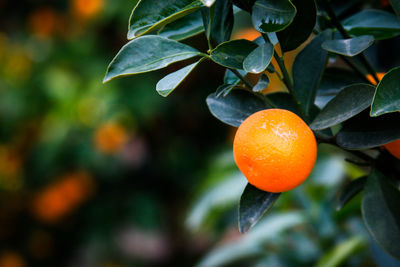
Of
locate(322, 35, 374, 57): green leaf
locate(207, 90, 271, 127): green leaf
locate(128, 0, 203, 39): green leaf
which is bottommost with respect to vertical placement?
locate(207, 90, 271, 127): green leaf

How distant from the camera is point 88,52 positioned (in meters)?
1.43

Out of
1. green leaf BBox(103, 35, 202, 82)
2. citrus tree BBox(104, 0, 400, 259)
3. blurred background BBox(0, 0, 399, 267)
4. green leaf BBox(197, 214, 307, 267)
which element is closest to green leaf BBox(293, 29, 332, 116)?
citrus tree BBox(104, 0, 400, 259)

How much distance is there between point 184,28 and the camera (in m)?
0.40

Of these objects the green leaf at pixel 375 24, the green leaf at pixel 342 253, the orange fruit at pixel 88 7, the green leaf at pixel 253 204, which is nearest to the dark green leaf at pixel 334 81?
the green leaf at pixel 375 24

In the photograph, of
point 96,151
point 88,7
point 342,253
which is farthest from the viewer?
point 88,7

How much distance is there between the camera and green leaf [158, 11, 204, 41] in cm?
40

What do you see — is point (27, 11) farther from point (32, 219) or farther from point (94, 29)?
point (32, 219)

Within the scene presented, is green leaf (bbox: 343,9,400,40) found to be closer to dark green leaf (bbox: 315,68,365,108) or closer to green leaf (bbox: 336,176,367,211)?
dark green leaf (bbox: 315,68,365,108)

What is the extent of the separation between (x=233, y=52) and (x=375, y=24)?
0.57ft

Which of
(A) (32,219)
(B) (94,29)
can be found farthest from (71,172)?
(B) (94,29)

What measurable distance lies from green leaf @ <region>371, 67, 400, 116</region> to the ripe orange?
60mm

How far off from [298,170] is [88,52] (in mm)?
1232

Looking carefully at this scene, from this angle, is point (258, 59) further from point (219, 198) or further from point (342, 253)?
point (219, 198)

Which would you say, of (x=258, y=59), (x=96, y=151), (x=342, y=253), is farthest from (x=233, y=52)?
(x=96, y=151)
